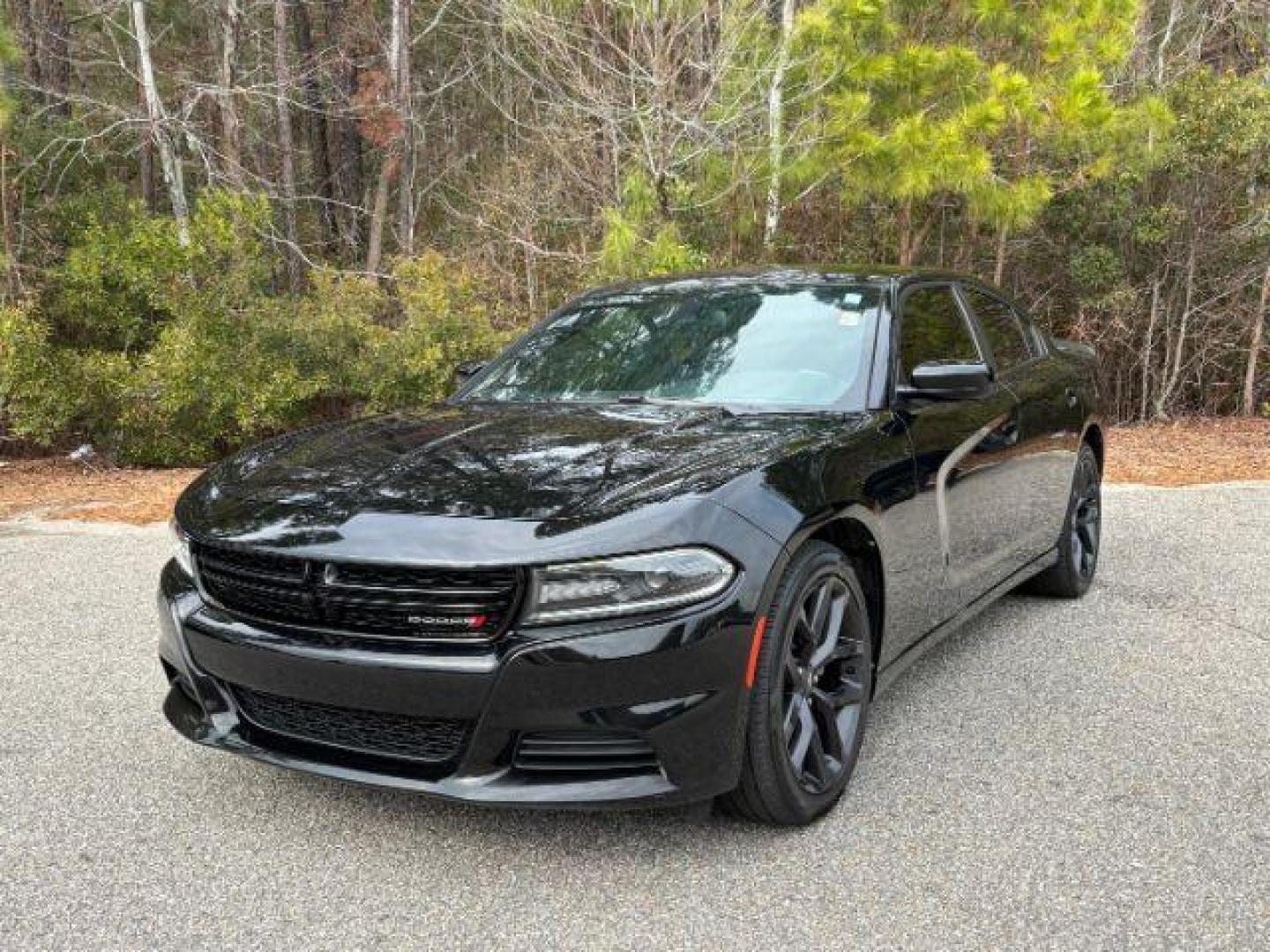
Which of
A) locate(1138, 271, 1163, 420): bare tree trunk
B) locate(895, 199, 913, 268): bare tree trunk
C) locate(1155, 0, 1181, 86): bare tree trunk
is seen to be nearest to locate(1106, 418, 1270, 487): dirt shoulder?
locate(1138, 271, 1163, 420): bare tree trunk

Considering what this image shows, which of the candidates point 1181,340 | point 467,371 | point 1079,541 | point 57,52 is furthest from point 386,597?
point 57,52

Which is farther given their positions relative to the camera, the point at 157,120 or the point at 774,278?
the point at 157,120

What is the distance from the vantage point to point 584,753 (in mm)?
2420

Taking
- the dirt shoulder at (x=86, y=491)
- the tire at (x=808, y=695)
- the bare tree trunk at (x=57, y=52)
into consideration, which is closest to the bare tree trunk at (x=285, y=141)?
the bare tree trunk at (x=57, y=52)

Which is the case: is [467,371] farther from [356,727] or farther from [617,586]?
[617,586]

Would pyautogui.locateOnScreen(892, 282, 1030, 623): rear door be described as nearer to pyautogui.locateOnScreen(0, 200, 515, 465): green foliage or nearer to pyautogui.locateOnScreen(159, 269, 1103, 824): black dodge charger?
pyautogui.locateOnScreen(159, 269, 1103, 824): black dodge charger

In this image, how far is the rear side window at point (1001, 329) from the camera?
4.50m

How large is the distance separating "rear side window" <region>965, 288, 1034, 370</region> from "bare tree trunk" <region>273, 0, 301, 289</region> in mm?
11647

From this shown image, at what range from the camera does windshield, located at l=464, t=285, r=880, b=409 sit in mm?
3486

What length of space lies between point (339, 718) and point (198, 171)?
14.9 m

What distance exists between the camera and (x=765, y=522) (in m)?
2.61

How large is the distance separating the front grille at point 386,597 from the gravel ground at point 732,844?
0.65m

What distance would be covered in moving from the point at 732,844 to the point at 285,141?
1860cm

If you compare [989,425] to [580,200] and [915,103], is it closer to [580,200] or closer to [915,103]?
[915,103]
